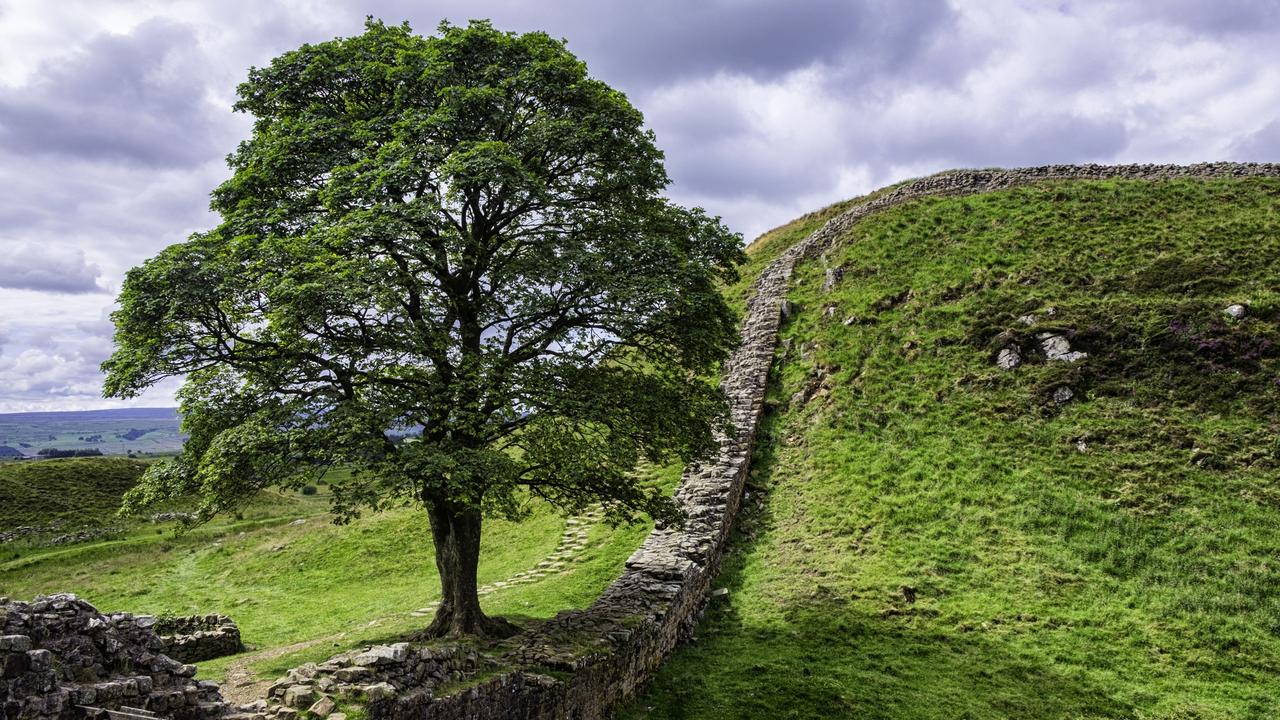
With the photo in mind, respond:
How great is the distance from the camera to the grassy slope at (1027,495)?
15.9 meters

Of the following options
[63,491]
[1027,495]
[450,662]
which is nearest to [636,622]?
[450,662]

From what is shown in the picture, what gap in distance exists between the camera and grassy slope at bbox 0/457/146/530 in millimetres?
49844

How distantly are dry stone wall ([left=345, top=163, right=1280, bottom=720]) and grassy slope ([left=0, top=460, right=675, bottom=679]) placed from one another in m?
2.76

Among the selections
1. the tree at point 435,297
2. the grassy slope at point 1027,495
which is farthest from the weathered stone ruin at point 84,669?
the grassy slope at point 1027,495

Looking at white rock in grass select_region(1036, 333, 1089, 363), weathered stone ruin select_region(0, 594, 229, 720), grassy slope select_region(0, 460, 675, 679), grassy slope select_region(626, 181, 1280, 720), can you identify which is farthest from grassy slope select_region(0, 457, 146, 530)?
white rock in grass select_region(1036, 333, 1089, 363)

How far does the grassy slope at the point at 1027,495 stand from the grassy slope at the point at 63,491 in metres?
52.5

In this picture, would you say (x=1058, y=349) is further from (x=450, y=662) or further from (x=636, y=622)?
(x=450, y=662)

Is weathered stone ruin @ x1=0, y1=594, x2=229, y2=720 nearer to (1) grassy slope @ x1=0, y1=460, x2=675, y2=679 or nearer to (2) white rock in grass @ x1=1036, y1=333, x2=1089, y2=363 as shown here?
(1) grassy slope @ x1=0, y1=460, x2=675, y2=679

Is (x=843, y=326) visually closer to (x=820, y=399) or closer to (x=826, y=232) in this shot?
(x=820, y=399)

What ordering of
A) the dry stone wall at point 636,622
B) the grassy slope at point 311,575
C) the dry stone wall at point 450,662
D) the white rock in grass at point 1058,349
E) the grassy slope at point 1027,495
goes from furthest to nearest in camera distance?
the white rock in grass at point 1058,349
the grassy slope at point 311,575
the grassy slope at point 1027,495
the dry stone wall at point 636,622
the dry stone wall at point 450,662

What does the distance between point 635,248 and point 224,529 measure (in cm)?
4135

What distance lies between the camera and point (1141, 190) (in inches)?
1591

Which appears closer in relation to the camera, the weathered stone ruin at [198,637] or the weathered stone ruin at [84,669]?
the weathered stone ruin at [84,669]

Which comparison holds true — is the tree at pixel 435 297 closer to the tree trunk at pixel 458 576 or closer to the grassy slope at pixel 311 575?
the tree trunk at pixel 458 576
